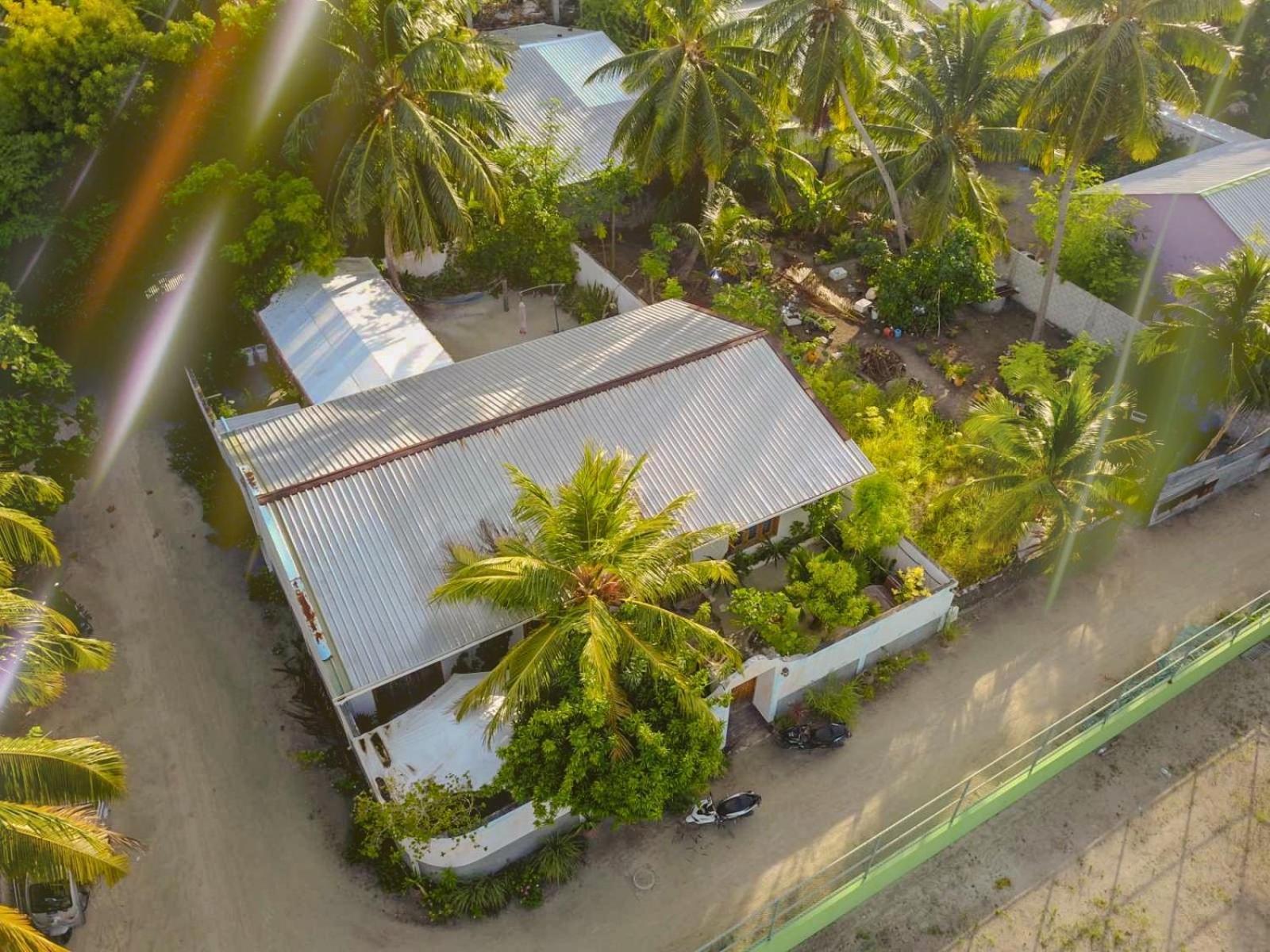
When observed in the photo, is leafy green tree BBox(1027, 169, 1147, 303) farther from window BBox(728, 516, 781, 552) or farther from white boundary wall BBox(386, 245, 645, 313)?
window BBox(728, 516, 781, 552)

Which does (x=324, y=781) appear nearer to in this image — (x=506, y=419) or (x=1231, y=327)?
(x=506, y=419)

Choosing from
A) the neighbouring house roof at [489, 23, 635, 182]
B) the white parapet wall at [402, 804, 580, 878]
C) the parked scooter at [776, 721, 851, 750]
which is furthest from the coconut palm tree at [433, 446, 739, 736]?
the neighbouring house roof at [489, 23, 635, 182]

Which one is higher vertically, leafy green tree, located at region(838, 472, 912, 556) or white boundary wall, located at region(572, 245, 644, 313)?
white boundary wall, located at region(572, 245, 644, 313)

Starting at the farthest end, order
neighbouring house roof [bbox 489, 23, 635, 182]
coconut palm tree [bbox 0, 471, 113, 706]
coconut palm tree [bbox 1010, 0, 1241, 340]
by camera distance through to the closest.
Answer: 1. neighbouring house roof [bbox 489, 23, 635, 182]
2. coconut palm tree [bbox 1010, 0, 1241, 340]
3. coconut palm tree [bbox 0, 471, 113, 706]

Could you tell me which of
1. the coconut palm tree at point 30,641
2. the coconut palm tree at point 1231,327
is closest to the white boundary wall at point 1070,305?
the coconut palm tree at point 1231,327

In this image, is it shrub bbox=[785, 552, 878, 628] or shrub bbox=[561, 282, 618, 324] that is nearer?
shrub bbox=[785, 552, 878, 628]

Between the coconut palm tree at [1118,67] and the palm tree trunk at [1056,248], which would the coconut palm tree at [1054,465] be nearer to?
the coconut palm tree at [1118,67]

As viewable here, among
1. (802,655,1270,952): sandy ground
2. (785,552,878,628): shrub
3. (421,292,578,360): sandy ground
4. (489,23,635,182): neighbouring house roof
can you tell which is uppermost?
(489,23,635,182): neighbouring house roof

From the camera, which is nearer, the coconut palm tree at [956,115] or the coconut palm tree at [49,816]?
the coconut palm tree at [49,816]
